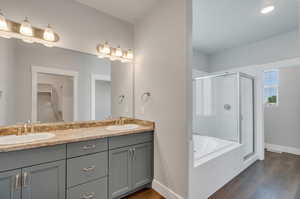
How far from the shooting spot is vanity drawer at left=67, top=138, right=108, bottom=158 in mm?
1355

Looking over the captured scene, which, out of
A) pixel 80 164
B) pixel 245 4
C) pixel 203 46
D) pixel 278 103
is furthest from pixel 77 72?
pixel 278 103

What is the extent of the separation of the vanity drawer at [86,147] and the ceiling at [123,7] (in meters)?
1.87

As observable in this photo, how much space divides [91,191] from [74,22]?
6.96 feet

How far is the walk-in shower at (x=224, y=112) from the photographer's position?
280 centimetres

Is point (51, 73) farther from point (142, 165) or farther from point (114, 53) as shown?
point (142, 165)

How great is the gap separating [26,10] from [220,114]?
3699 mm

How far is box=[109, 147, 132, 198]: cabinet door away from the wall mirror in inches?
28.1

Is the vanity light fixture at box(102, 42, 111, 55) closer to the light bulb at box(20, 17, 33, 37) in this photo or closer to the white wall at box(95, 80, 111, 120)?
the white wall at box(95, 80, 111, 120)

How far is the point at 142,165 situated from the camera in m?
1.89

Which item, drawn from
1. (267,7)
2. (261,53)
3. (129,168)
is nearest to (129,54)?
(129,168)

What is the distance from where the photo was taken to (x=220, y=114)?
3209 millimetres

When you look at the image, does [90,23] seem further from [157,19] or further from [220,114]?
[220,114]

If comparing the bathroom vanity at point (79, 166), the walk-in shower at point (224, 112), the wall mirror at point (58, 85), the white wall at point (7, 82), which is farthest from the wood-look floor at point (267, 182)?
the white wall at point (7, 82)

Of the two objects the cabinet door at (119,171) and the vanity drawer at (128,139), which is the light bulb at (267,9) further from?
the cabinet door at (119,171)
